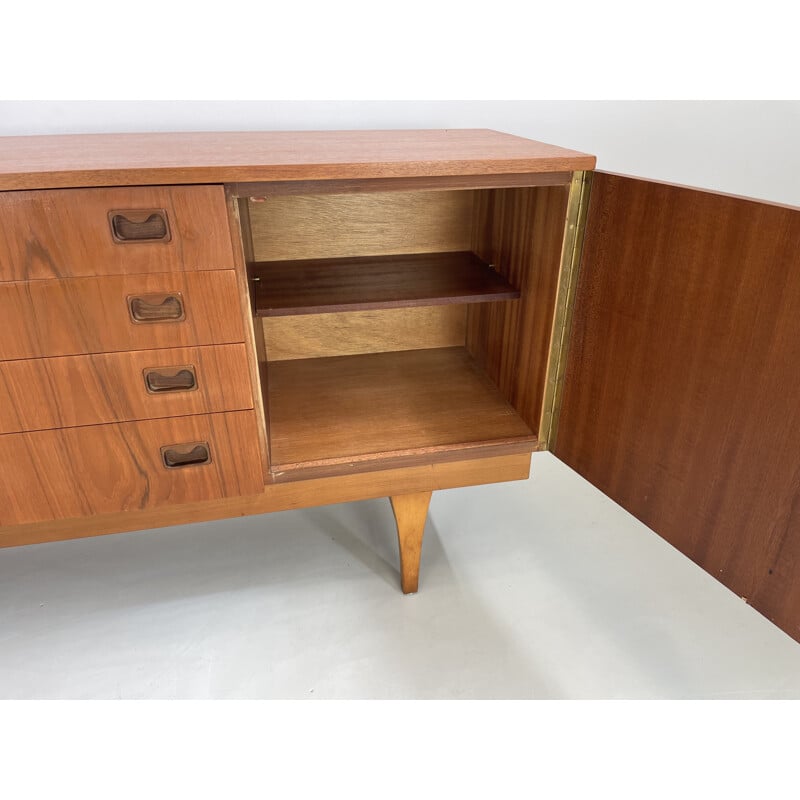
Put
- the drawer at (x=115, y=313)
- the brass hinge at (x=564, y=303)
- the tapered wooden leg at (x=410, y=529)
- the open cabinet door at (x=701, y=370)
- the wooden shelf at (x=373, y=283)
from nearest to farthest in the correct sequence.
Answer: the open cabinet door at (x=701, y=370) → the drawer at (x=115, y=313) → the brass hinge at (x=564, y=303) → the wooden shelf at (x=373, y=283) → the tapered wooden leg at (x=410, y=529)

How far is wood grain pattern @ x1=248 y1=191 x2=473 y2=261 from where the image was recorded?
1.30m

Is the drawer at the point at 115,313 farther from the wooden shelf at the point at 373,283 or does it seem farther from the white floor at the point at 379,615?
the white floor at the point at 379,615

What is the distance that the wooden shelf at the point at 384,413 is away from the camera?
112 cm

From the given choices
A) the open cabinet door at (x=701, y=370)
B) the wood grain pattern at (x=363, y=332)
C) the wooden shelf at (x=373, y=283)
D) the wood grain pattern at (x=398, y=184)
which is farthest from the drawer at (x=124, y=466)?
the open cabinet door at (x=701, y=370)

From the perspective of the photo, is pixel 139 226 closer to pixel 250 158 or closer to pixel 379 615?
pixel 250 158

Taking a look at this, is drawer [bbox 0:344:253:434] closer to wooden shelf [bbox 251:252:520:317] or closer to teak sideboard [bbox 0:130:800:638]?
teak sideboard [bbox 0:130:800:638]

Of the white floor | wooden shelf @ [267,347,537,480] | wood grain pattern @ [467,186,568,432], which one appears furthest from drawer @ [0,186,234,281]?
the white floor

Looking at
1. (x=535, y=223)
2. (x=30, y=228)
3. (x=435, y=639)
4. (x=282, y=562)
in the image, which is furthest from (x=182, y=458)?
(x=535, y=223)

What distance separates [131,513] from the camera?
1.05 m

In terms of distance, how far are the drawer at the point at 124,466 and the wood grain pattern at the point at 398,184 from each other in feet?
1.17

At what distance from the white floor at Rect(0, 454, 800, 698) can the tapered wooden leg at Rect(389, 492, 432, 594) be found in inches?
2.1

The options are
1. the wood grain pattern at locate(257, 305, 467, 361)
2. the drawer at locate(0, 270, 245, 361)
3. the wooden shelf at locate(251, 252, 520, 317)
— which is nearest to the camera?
the drawer at locate(0, 270, 245, 361)

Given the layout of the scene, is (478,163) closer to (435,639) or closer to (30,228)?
(30,228)

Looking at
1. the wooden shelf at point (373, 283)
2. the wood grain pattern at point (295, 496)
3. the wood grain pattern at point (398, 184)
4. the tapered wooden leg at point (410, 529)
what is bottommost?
the tapered wooden leg at point (410, 529)
